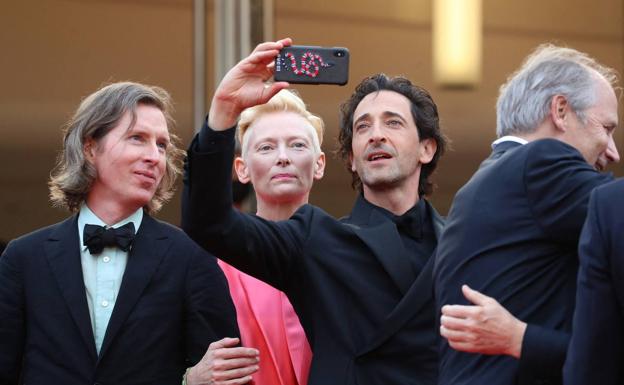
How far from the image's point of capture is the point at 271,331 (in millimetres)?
3760

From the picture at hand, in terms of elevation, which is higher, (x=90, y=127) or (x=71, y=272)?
(x=90, y=127)

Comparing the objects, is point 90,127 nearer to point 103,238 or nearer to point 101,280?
point 103,238

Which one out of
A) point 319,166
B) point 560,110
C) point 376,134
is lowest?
point 319,166

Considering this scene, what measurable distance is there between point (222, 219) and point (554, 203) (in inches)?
33.1

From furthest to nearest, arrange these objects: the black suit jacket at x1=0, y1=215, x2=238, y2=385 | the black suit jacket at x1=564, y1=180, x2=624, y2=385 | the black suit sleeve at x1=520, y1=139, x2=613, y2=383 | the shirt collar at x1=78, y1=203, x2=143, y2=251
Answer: the shirt collar at x1=78, y1=203, x2=143, y2=251
the black suit jacket at x1=0, y1=215, x2=238, y2=385
the black suit sleeve at x1=520, y1=139, x2=613, y2=383
the black suit jacket at x1=564, y1=180, x2=624, y2=385

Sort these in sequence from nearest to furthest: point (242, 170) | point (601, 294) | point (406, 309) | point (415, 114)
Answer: point (601, 294)
point (406, 309)
point (415, 114)
point (242, 170)

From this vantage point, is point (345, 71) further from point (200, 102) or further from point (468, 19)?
point (468, 19)

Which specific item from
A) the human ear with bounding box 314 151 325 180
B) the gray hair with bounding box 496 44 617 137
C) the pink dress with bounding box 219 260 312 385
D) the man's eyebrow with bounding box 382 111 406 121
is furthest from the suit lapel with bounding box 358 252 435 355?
the human ear with bounding box 314 151 325 180

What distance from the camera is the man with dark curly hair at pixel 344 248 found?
3.15 m

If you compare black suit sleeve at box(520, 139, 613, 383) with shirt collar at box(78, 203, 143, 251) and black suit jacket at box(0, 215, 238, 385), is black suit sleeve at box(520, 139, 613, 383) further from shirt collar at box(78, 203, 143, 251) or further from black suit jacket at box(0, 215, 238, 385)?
shirt collar at box(78, 203, 143, 251)

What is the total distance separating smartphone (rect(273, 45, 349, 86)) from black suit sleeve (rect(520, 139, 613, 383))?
1.88 feet

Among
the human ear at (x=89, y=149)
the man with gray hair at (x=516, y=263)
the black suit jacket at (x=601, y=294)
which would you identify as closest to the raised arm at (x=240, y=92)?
the man with gray hair at (x=516, y=263)

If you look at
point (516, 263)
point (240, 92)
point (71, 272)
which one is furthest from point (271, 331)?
point (516, 263)

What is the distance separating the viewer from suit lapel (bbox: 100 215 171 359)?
11.5 ft
